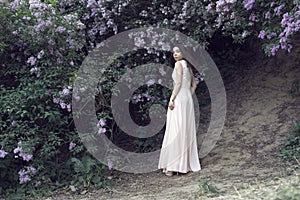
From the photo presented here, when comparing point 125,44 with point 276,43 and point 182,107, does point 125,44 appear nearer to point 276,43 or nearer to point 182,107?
point 182,107

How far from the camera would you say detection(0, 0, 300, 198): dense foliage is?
6.86 metres

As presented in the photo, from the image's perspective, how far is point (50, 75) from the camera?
697cm

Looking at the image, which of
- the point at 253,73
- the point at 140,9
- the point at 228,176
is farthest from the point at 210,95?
the point at 228,176

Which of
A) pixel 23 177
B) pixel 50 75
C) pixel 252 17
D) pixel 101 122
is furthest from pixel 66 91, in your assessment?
pixel 252 17

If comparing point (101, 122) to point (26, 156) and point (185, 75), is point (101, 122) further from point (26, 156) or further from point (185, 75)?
point (185, 75)

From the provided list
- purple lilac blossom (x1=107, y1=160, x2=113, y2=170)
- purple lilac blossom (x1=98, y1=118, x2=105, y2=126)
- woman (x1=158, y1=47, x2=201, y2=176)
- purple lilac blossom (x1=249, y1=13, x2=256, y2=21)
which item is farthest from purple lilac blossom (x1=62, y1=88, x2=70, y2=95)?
purple lilac blossom (x1=249, y1=13, x2=256, y2=21)

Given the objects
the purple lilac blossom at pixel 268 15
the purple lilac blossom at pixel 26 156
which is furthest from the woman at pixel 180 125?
the purple lilac blossom at pixel 26 156

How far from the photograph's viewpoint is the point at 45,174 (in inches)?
280

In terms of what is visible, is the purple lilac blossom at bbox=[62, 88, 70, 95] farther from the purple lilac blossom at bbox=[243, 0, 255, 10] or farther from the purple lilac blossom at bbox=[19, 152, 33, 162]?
the purple lilac blossom at bbox=[243, 0, 255, 10]

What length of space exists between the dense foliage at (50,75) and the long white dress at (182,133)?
0.81 m

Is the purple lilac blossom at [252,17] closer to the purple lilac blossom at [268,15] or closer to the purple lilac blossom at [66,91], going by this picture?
the purple lilac blossom at [268,15]

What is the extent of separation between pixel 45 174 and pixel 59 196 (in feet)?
1.81

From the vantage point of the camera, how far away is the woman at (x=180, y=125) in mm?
7039

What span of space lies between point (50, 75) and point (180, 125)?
6.16ft
